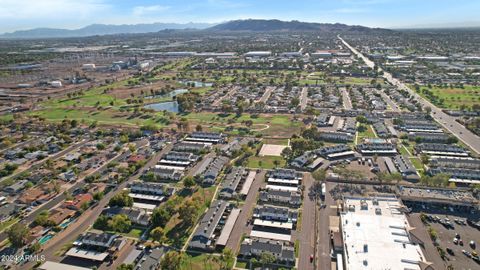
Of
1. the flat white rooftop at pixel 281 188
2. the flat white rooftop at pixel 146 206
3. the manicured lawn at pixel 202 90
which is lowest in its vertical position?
the flat white rooftop at pixel 146 206

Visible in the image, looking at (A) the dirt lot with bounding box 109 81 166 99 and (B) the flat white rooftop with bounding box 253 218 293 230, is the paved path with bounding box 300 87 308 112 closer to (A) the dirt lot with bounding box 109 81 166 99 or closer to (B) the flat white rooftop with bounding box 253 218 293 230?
(A) the dirt lot with bounding box 109 81 166 99

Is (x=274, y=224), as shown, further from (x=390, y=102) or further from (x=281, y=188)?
(x=390, y=102)

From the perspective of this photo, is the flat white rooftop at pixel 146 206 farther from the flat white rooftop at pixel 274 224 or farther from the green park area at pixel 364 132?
the green park area at pixel 364 132

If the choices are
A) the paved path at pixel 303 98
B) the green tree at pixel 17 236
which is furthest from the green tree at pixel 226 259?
the paved path at pixel 303 98

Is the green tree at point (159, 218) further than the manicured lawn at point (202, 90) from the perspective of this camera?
No

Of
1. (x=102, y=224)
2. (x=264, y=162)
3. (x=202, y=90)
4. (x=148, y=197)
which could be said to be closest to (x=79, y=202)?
(x=102, y=224)
